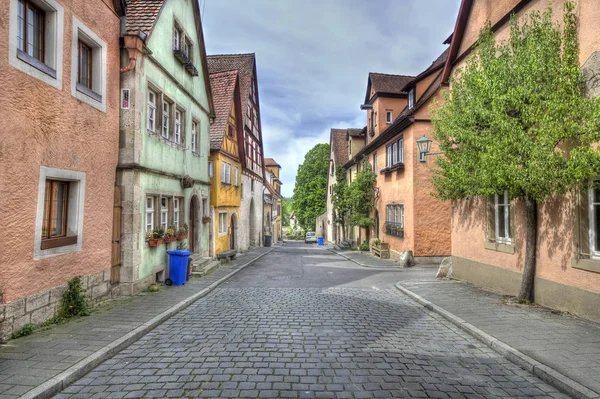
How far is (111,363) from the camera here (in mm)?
5195

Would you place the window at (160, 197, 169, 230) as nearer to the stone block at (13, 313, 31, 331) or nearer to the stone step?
the stone step

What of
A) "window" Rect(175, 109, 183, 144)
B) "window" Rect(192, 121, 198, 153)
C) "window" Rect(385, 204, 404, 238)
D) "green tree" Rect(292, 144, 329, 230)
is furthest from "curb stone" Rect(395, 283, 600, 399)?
"green tree" Rect(292, 144, 329, 230)

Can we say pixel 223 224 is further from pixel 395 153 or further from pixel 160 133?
pixel 395 153

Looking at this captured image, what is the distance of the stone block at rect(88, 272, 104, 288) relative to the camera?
316 inches

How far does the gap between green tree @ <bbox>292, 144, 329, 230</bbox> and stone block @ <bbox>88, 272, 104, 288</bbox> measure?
40.8m

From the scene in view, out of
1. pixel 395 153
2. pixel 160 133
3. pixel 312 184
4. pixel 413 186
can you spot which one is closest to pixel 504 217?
pixel 413 186

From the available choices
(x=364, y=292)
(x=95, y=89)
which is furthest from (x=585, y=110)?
(x=95, y=89)

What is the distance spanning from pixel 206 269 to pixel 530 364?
1071 cm

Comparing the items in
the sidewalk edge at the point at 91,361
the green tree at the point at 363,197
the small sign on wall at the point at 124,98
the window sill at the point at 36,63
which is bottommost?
the sidewalk edge at the point at 91,361

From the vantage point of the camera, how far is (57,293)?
689 cm

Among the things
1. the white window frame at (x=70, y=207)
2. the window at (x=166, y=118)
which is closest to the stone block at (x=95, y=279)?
the white window frame at (x=70, y=207)

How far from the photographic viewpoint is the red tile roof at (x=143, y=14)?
1034 centimetres

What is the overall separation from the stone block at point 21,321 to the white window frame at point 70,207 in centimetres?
96

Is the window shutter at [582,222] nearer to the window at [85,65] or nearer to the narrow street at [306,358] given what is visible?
the narrow street at [306,358]
